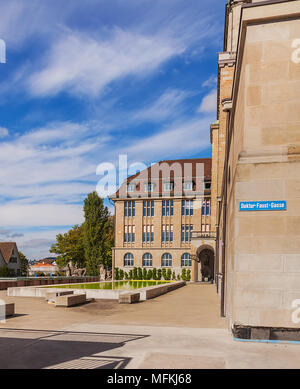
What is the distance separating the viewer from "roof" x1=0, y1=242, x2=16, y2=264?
286 feet

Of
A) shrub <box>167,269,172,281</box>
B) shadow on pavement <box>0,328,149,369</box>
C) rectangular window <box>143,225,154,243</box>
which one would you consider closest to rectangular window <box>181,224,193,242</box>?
rectangular window <box>143,225,154,243</box>

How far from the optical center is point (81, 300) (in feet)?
69.6

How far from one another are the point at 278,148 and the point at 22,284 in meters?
31.0

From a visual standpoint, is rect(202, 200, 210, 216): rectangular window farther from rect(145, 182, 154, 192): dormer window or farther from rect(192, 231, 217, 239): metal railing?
rect(145, 182, 154, 192): dormer window

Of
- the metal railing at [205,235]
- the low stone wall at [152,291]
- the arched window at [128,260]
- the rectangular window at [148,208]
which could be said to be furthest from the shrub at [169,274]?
the low stone wall at [152,291]

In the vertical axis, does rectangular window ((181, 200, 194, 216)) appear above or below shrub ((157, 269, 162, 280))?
above

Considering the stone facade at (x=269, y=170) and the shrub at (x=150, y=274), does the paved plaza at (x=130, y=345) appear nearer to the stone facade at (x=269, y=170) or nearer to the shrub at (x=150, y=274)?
the stone facade at (x=269, y=170)

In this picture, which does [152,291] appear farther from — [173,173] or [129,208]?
[173,173]

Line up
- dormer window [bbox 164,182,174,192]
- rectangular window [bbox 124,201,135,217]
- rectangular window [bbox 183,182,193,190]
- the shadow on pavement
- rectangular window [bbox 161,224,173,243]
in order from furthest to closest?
rectangular window [bbox 124,201,135,217] < dormer window [bbox 164,182,174,192] < rectangular window [bbox 161,224,173,243] < rectangular window [bbox 183,182,193,190] < the shadow on pavement

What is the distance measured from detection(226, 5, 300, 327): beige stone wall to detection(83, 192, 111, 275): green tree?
56442 mm

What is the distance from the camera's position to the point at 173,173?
222ft

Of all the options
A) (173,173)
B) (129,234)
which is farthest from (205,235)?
(173,173)

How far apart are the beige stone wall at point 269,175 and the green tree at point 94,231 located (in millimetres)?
56442

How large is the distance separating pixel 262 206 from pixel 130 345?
5178 mm
